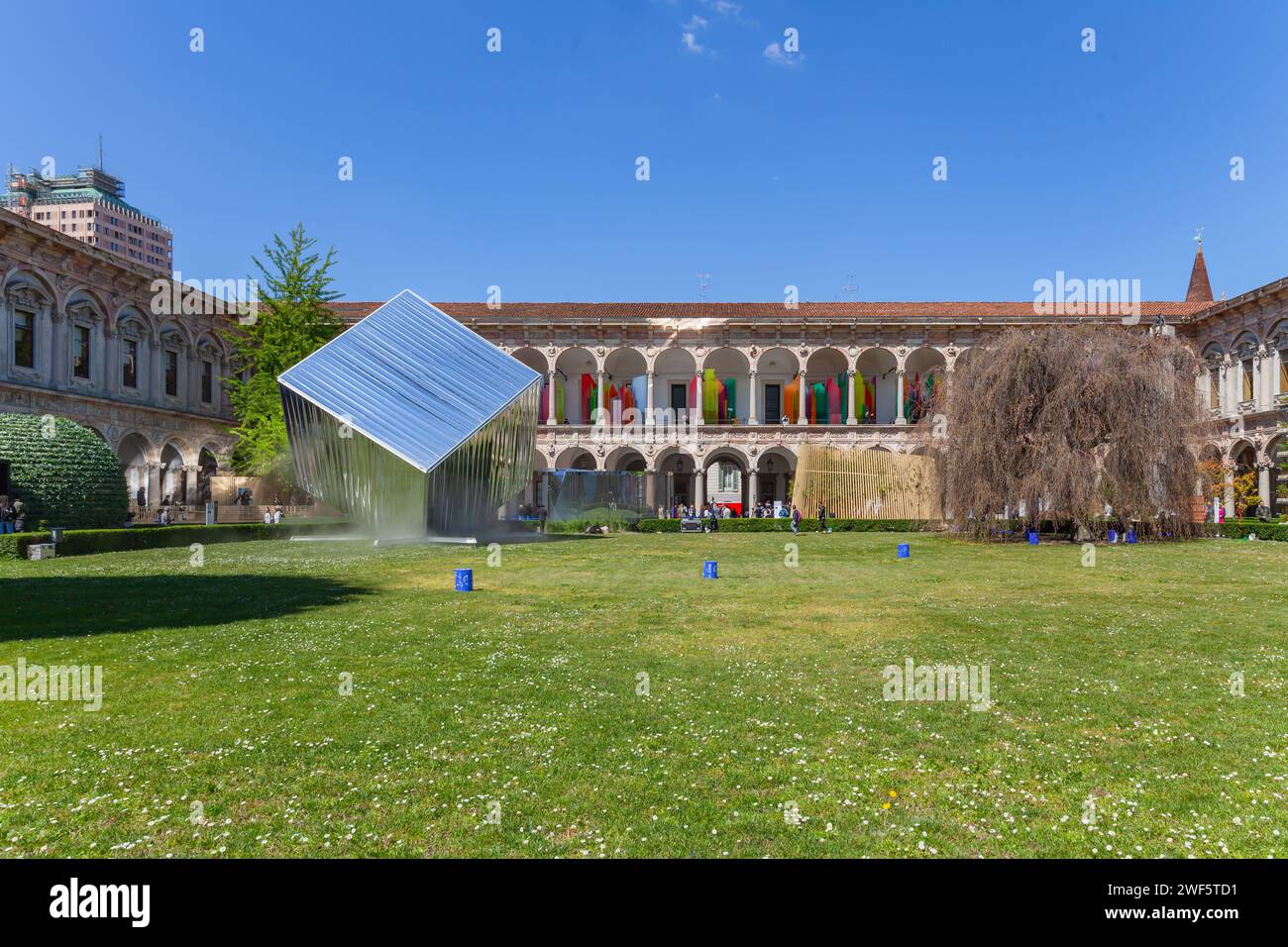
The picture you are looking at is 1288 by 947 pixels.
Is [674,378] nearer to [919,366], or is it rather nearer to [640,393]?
[640,393]

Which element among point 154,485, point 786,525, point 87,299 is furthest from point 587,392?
point 87,299

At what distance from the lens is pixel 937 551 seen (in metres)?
20.9

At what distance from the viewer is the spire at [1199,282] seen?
176ft

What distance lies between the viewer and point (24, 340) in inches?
1254

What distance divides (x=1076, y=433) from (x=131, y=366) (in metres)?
40.9

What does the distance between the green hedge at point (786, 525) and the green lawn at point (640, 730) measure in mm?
21384

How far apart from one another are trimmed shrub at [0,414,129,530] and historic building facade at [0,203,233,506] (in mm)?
14331

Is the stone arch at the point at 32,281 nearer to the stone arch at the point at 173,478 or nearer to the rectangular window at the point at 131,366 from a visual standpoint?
the rectangular window at the point at 131,366

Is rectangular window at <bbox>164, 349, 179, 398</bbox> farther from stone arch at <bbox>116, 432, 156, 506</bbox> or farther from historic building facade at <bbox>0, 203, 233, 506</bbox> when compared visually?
stone arch at <bbox>116, 432, 156, 506</bbox>

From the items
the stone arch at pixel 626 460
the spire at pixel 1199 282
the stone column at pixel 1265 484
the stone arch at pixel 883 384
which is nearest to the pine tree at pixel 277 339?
the stone arch at pixel 626 460
